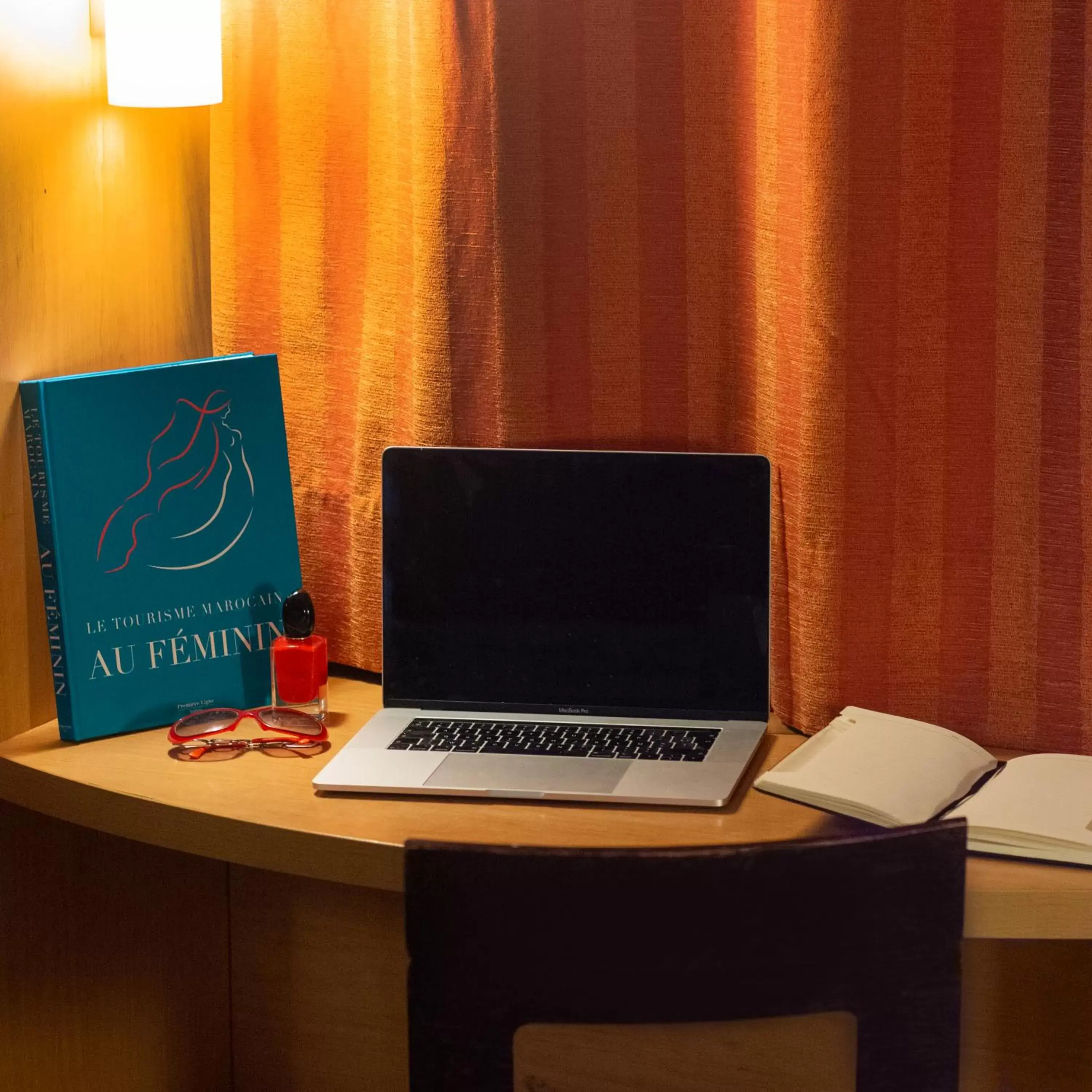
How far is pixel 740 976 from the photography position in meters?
0.75

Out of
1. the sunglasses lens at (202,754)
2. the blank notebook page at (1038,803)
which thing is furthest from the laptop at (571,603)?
the blank notebook page at (1038,803)

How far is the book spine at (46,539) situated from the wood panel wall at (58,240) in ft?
0.06

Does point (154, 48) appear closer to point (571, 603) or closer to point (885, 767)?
point (571, 603)

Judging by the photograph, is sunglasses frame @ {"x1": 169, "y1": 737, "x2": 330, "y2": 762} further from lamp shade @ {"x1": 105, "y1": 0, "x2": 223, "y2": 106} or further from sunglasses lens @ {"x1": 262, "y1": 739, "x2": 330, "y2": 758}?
lamp shade @ {"x1": 105, "y1": 0, "x2": 223, "y2": 106}

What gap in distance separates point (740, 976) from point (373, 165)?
96cm

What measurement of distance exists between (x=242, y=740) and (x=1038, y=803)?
691mm

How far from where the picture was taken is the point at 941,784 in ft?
3.60

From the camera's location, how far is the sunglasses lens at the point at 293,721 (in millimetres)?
1278

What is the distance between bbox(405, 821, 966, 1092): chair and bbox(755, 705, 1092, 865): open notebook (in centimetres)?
27

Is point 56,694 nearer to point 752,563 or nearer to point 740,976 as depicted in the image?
point 752,563

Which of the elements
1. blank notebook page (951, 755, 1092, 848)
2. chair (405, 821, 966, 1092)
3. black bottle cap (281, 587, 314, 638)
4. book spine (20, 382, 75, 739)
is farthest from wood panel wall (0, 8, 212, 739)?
blank notebook page (951, 755, 1092, 848)

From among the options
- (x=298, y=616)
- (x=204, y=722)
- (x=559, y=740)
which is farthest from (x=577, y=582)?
(x=204, y=722)

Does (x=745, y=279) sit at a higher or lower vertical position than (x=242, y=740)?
higher

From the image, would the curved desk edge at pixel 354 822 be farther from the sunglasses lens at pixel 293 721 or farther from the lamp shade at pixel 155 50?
the lamp shade at pixel 155 50
